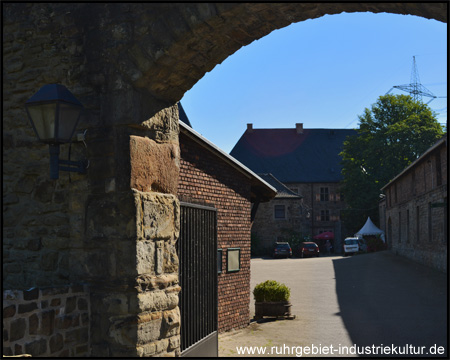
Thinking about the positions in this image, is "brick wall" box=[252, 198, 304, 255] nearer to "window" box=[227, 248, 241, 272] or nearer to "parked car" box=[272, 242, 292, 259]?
"parked car" box=[272, 242, 292, 259]

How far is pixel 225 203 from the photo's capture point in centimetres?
1055

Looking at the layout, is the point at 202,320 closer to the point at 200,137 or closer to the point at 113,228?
the point at 200,137

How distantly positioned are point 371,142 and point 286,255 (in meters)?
9.74

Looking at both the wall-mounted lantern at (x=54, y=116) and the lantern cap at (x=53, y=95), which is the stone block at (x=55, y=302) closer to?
the wall-mounted lantern at (x=54, y=116)

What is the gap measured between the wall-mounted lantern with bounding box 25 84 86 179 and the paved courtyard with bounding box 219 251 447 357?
560 centimetres

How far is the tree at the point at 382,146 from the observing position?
34.7 meters

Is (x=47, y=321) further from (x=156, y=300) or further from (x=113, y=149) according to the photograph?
(x=113, y=149)

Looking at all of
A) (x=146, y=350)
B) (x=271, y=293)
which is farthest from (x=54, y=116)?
(x=271, y=293)

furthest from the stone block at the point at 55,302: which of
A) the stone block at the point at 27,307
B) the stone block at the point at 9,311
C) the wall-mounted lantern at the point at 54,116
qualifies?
the wall-mounted lantern at the point at 54,116

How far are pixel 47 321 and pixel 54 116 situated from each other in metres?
1.61

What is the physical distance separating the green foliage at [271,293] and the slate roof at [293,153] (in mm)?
35368

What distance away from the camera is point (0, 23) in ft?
16.6

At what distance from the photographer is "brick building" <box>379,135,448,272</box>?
18562 mm

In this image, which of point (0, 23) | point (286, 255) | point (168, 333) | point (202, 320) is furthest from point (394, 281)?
point (286, 255)
